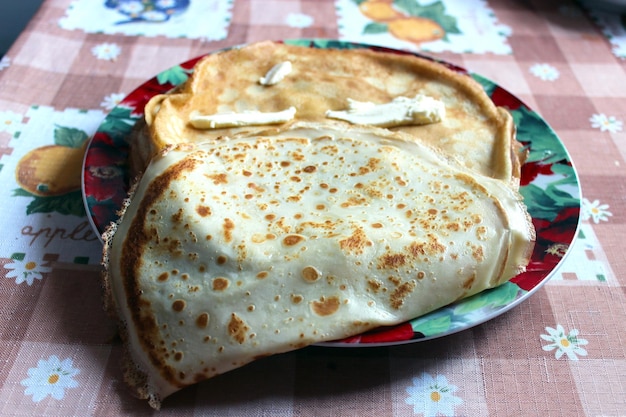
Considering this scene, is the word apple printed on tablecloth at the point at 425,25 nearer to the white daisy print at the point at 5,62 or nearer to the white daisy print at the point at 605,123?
the white daisy print at the point at 605,123

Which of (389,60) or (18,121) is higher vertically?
(389,60)

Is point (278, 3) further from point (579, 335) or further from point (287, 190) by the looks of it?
point (579, 335)

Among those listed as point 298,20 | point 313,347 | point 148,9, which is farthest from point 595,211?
point 148,9

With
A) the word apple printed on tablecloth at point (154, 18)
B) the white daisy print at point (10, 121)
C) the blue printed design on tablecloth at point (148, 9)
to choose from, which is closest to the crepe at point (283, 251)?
the white daisy print at point (10, 121)

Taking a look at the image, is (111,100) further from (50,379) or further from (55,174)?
(50,379)

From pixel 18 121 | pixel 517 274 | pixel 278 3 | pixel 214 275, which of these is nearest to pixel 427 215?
pixel 517 274

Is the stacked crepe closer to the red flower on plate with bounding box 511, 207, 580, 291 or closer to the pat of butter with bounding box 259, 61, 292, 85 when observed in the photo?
the red flower on plate with bounding box 511, 207, 580, 291
